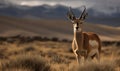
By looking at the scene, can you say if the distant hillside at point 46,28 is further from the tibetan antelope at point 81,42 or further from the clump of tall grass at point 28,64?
the clump of tall grass at point 28,64

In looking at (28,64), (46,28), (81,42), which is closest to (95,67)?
(28,64)

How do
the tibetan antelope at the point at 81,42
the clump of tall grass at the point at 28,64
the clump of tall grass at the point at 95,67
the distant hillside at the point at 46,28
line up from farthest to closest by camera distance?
the distant hillside at the point at 46,28, the tibetan antelope at the point at 81,42, the clump of tall grass at the point at 28,64, the clump of tall grass at the point at 95,67

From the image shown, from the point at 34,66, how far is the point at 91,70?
5.46 ft

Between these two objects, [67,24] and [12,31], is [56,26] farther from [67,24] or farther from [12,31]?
[12,31]

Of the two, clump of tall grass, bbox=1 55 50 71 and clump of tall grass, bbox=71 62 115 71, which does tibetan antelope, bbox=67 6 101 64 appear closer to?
clump of tall grass, bbox=1 55 50 71

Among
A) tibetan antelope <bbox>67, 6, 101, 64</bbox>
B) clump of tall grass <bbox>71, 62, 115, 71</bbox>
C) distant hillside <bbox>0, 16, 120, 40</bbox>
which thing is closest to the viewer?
clump of tall grass <bbox>71, 62, 115, 71</bbox>

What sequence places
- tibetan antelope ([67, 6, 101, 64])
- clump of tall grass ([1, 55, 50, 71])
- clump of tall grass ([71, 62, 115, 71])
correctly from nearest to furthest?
clump of tall grass ([71, 62, 115, 71])
clump of tall grass ([1, 55, 50, 71])
tibetan antelope ([67, 6, 101, 64])

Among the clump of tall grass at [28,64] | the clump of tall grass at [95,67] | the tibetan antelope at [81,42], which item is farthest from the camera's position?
the tibetan antelope at [81,42]

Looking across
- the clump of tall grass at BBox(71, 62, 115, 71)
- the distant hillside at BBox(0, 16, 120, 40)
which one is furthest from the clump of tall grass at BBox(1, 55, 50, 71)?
the distant hillside at BBox(0, 16, 120, 40)

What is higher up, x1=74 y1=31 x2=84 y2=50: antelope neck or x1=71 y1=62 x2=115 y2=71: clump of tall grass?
x1=74 y1=31 x2=84 y2=50: antelope neck

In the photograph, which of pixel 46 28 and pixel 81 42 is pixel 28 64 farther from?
pixel 46 28

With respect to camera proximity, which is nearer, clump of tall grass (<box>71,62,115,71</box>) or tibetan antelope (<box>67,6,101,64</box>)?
clump of tall grass (<box>71,62,115,71</box>)

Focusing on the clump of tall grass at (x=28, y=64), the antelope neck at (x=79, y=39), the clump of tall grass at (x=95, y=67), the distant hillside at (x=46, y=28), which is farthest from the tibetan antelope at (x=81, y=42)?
the distant hillside at (x=46, y=28)

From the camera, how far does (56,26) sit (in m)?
119
